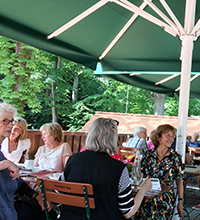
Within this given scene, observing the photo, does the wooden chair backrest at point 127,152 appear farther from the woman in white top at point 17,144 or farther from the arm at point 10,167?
the arm at point 10,167

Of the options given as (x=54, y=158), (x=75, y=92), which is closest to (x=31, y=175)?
(x=54, y=158)

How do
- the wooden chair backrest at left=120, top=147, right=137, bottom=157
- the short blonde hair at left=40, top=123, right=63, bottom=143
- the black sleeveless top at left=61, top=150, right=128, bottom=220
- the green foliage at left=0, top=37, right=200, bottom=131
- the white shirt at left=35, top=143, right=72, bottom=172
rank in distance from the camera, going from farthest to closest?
the green foliage at left=0, top=37, right=200, bottom=131 → the wooden chair backrest at left=120, top=147, right=137, bottom=157 → the short blonde hair at left=40, top=123, right=63, bottom=143 → the white shirt at left=35, top=143, right=72, bottom=172 → the black sleeveless top at left=61, top=150, right=128, bottom=220

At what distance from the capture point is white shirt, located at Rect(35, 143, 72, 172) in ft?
13.2

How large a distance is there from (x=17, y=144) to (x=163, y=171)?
2110 millimetres

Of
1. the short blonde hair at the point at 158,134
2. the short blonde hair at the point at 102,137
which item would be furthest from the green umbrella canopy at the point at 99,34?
the short blonde hair at the point at 102,137

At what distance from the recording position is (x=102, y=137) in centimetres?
229

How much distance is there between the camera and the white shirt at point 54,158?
4.02 meters

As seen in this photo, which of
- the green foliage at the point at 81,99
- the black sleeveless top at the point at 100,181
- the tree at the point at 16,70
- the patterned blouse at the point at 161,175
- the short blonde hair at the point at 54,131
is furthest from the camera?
the green foliage at the point at 81,99

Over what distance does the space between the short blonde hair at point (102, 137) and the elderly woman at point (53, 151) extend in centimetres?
179

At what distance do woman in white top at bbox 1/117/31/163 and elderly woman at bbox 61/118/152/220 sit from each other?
2.16 meters

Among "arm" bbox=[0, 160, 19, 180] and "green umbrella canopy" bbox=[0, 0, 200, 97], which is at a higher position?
"green umbrella canopy" bbox=[0, 0, 200, 97]

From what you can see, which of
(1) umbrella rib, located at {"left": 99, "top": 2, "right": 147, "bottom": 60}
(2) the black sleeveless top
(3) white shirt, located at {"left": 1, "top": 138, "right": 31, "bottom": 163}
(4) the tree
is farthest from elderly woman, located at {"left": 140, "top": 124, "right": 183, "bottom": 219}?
(4) the tree

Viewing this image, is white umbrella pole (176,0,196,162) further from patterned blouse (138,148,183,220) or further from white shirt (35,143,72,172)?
white shirt (35,143,72,172)

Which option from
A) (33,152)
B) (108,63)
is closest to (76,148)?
(33,152)
